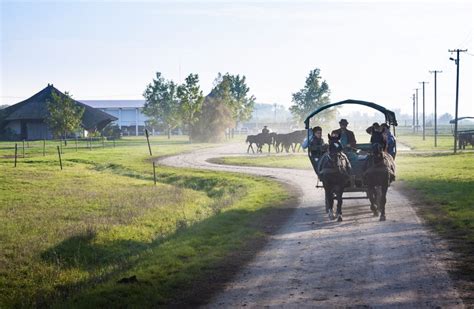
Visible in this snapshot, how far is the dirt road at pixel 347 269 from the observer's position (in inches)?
287

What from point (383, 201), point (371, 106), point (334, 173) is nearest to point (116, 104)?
point (371, 106)

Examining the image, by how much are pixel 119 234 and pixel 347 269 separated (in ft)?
28.6

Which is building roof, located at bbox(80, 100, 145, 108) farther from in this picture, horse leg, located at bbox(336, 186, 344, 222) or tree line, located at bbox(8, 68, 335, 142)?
horse leg, located at bbox(336, 186, 344, 222)

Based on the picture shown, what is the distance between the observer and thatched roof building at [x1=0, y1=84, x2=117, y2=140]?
83.6m

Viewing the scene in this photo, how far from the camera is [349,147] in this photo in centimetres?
1567

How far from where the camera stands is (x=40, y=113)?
84125 mm

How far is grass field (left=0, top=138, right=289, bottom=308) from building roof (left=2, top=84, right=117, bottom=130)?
55.5 meters

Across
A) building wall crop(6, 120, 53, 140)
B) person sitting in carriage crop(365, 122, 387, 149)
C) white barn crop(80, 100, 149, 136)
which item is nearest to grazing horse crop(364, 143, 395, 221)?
person sitting in carriage crop(365, 122, 387, 149)

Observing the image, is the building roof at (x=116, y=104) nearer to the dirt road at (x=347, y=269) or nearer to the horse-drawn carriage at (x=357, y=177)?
the horse-drawn carriage at (x=357, y=177)

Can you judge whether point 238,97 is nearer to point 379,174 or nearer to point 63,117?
point 63,117

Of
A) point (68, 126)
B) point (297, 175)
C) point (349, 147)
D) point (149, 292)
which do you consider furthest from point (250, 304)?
point (68, 126)

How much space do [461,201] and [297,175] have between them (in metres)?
11.6

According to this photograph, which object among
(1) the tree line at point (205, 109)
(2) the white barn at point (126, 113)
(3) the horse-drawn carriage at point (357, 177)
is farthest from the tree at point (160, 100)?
(3) the horse-drawn carriage at point (357, 177)

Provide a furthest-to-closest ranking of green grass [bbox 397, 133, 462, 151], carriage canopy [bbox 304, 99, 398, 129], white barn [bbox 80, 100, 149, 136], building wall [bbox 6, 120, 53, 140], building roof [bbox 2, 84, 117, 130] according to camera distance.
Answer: white barn [bbox 80, 100, 149, 136] → building wall [bbox 6, 120, 53, 140] → building roof [bbox 2, 84, 117, 130] → green grass [bbox 397, 133, 462, 151] → carriage canopy [bbox 304, 99, 398, 129]
